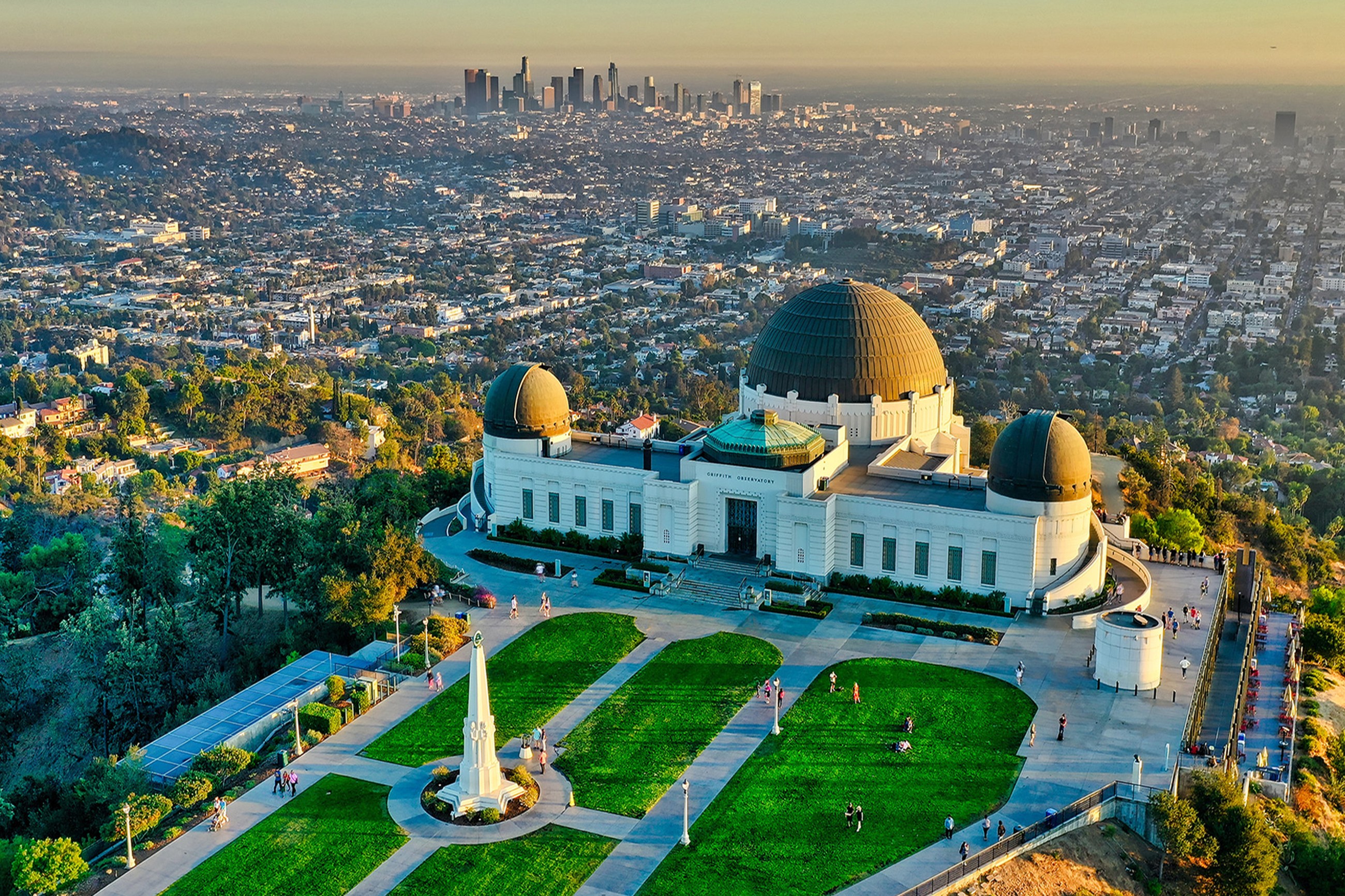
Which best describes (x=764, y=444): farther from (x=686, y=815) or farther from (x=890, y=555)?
(x=686, y=815)

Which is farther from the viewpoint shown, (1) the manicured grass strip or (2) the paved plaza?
(2) the paved plaza

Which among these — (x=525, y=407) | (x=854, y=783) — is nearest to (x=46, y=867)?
(x=854, y=783)

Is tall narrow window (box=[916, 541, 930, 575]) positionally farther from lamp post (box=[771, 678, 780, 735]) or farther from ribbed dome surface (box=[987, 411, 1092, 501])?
lamp post (box=[771, 678, 780, 735])

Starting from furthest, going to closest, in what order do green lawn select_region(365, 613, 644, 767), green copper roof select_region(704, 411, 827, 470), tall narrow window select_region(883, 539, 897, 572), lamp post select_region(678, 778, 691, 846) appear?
green copper roof select_region(704, 411, 827, 470) → tall narrow window select_region(883, 539, 897, 572) → green lawn select_region(365, 613, 644, 767) → lamp post select_region(678, 778, 691, 846)

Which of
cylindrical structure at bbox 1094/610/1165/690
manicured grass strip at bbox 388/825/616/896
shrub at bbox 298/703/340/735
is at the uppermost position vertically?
cylindrical structure at bbox 1094/610/1165/690

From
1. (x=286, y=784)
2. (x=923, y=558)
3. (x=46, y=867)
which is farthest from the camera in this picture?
(x=923, y=558)

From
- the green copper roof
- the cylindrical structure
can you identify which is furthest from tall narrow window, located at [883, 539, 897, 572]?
the cylindrical structure
